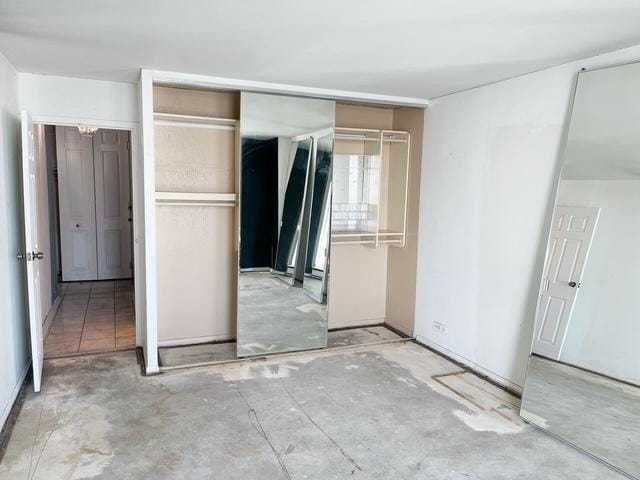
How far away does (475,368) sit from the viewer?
12.7ft

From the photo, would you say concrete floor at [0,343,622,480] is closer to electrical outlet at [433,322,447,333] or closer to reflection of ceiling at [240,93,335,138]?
electrical outlet at [433,322,447,333]

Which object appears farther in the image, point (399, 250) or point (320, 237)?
point (399, 250)

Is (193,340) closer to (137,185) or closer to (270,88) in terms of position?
(137,185)

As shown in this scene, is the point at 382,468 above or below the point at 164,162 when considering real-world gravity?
below

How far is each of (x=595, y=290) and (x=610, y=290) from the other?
0.28 ft

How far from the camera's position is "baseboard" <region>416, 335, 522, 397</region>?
3.50 meters

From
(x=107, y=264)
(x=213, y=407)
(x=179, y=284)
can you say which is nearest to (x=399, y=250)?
(x=179, y=284)

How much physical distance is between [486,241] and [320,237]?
144 cm

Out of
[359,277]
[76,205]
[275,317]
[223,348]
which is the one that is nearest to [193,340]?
[223,348]

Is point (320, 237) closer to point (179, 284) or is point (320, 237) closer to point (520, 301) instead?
point (179, 284)

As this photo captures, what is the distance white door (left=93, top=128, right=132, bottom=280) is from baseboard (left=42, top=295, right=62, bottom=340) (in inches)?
43.8

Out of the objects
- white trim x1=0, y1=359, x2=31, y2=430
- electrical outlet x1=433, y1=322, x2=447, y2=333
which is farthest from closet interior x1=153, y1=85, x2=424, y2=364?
white trim x1=0, y1=359, x2=31, y2=430

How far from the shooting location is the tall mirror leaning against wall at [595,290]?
2621mm

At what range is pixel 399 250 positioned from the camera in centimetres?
490
